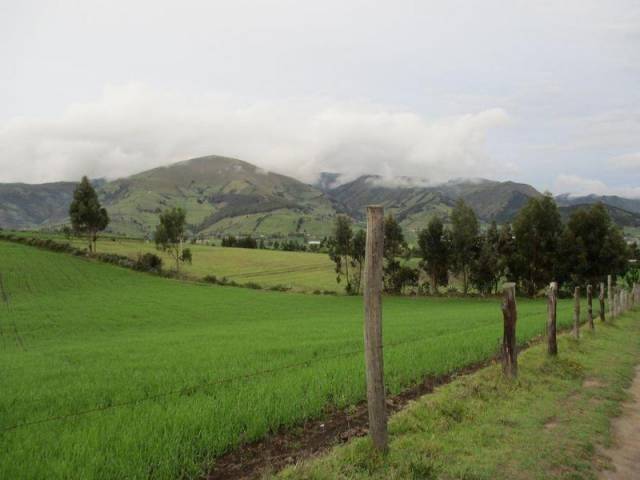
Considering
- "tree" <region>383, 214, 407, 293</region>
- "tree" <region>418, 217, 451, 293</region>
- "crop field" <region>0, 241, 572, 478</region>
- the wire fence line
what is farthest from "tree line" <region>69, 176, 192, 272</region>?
the wire fence line

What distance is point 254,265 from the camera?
4643 inches

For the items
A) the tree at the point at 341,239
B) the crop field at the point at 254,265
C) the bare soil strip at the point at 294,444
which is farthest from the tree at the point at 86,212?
the bare soil strip at the point at 294,444

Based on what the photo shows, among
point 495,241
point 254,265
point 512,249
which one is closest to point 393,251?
point 495,241

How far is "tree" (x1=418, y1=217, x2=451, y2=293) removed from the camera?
75875 millimetres

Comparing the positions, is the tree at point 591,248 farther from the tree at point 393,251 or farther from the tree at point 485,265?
the tree at point 393,251

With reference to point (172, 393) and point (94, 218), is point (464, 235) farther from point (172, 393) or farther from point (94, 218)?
point (94, 218)

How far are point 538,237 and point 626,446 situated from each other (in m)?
64.8

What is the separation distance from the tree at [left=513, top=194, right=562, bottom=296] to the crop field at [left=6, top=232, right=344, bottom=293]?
1239 inches

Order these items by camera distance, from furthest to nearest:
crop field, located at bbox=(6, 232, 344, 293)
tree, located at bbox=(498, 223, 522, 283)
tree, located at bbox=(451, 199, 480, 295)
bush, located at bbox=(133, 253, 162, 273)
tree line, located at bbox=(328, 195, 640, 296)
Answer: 1. crop field, located at bbox=(6, 232, 344, 293)
2. bush, located at bbox=(133, 253, 162, 273)
3. tree, located at bbox=(451, 199, 480, 295)
4. tree, located at bbox=(498, 223, 522, 283)
5. tree line, located at bbox=(328, 195, 640, 296)

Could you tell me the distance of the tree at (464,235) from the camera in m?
73.0

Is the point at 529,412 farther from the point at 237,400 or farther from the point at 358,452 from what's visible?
the point at 237,400

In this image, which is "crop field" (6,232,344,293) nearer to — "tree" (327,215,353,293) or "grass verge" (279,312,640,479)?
"tree" (327,215,353,293)

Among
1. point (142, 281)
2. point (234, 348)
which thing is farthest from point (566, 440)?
point (142, 281)

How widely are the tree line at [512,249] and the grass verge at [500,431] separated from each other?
56.0m
